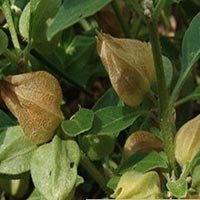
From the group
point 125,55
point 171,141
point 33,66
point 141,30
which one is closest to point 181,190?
point 171,141

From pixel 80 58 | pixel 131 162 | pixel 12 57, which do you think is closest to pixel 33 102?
pixel 12 57

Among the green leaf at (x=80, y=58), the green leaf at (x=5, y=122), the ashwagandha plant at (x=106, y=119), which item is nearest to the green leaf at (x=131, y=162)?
the ashwagandha plant at (x=106, y=119)

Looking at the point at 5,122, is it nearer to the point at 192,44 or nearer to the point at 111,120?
the point at 111,120

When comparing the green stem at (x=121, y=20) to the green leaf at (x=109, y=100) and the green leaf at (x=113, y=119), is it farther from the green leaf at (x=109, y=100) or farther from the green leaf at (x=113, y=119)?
the green leaf at (x=113, y=119)

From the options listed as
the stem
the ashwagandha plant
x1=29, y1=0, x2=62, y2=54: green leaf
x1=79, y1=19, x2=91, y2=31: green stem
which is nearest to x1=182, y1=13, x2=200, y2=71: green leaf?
the ashwagandha plant

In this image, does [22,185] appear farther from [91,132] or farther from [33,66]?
[91,132]

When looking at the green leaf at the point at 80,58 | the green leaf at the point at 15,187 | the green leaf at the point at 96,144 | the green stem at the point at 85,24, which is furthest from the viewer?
the green stem at the point at 85,24

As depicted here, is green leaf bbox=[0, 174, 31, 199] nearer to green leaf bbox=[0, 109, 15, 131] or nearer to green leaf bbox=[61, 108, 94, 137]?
green leaf bbox=[0, 109, 15, 131]
